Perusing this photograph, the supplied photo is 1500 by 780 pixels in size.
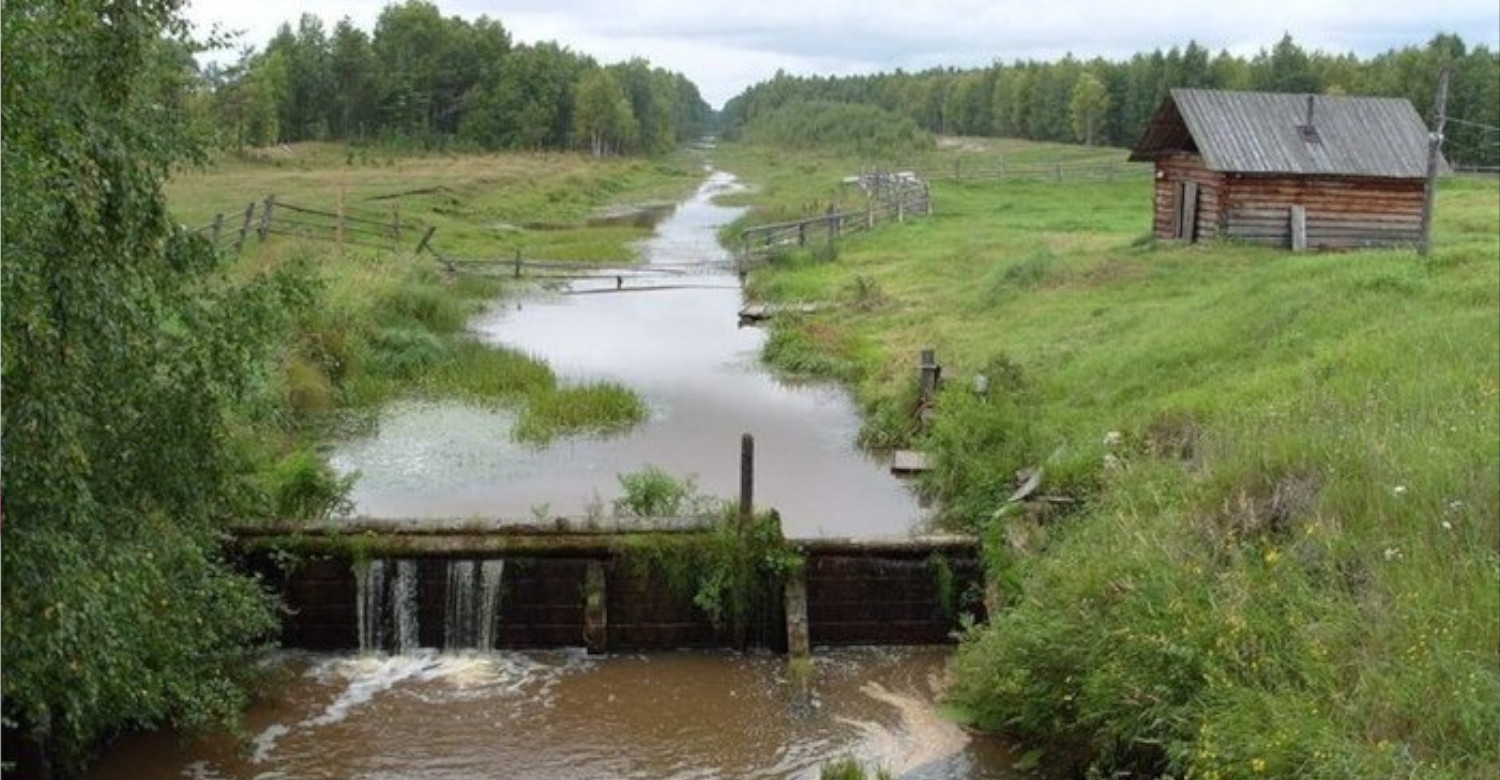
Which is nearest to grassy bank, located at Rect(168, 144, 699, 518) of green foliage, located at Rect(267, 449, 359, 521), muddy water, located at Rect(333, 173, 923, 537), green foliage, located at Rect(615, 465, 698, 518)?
Answer: green foliage, located at Rect(267, 449, 359, 521)

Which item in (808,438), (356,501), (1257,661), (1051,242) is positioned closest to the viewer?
(1257,661)

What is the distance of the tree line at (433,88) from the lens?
97.8m

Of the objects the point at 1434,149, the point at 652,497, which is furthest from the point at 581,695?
the point at 1434,149

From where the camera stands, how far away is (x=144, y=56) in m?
9.91

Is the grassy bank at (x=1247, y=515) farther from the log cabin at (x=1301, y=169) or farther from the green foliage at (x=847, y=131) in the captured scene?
the green foliage at (x=847, y=131)

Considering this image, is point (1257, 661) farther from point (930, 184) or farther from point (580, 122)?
point (580, 122)

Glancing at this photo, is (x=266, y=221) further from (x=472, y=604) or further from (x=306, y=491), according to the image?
(x=472, y=604)

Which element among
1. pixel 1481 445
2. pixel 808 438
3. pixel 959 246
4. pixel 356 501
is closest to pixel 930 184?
pixel 959 246

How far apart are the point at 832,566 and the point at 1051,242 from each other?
24.8 metres

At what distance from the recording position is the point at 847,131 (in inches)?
5094

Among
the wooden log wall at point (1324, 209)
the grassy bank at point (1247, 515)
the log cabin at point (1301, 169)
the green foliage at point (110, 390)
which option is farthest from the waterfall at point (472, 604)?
the wooden log wall at point (1324, 209)

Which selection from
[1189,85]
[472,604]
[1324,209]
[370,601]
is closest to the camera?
[370,601]

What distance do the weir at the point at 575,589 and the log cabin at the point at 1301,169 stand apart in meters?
19.1

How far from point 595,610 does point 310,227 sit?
28.9 metres
